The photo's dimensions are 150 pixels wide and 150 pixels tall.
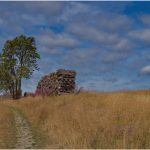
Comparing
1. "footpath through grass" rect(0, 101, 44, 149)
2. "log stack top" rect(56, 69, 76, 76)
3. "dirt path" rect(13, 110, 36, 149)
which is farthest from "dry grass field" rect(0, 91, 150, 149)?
"log stack top" rect(56, 69, 76, 76)

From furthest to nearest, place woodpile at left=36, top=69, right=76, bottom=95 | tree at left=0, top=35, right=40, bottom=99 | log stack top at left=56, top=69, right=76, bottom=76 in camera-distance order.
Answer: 1. tree at left=0, top=35, right=40, bottom=99
2. log stack top at left=56, top=69, right=76, bottom=76
3. woodpile at left=36, top=69, right=76, bottom=95

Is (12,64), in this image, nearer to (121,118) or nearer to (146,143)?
(121,118)

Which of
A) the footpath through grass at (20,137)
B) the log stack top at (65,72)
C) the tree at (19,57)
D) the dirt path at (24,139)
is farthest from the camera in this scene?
the tree at (19,57)

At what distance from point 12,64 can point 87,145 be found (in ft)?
156

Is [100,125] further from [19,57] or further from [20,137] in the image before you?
[19,57]

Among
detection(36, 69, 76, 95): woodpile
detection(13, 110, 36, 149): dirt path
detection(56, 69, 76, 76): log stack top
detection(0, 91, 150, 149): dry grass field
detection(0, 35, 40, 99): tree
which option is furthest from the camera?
detection(0, 35, 40, 99): tree

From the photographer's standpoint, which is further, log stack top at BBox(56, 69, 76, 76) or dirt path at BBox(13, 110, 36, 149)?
log stack top at BBox(56, 69, 76, 76)

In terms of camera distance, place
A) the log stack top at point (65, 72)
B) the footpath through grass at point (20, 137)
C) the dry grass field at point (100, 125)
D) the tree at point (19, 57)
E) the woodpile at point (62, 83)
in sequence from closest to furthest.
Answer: the dry grass field at point (100, 125) → the footpath through grass at point (20, 137) → the woodpile at point (62, 83) → the log stack top at point (65, 72) → the tree at point (19, 57)

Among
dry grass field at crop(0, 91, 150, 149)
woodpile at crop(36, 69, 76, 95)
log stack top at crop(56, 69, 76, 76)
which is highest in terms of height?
log stack top at crop(56, 69, 76, 76)

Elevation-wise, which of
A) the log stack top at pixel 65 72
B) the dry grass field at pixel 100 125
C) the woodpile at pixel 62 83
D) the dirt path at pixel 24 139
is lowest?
the dirt path at pixel 24 139

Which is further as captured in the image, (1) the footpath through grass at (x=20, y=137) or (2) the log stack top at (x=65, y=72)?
(2) the log stack top at (x=65, y=72)

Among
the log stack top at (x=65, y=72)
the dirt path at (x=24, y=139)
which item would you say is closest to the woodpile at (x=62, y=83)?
the log stack top at (x=65, y=72)

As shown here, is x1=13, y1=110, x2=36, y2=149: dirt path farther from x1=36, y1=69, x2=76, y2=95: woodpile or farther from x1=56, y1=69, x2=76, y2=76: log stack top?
x1=56, y1=69, x2=76, y2=76: log stack top

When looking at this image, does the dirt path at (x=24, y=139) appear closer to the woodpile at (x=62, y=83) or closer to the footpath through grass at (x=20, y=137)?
the footpath through grass at (x=20, y=137)
